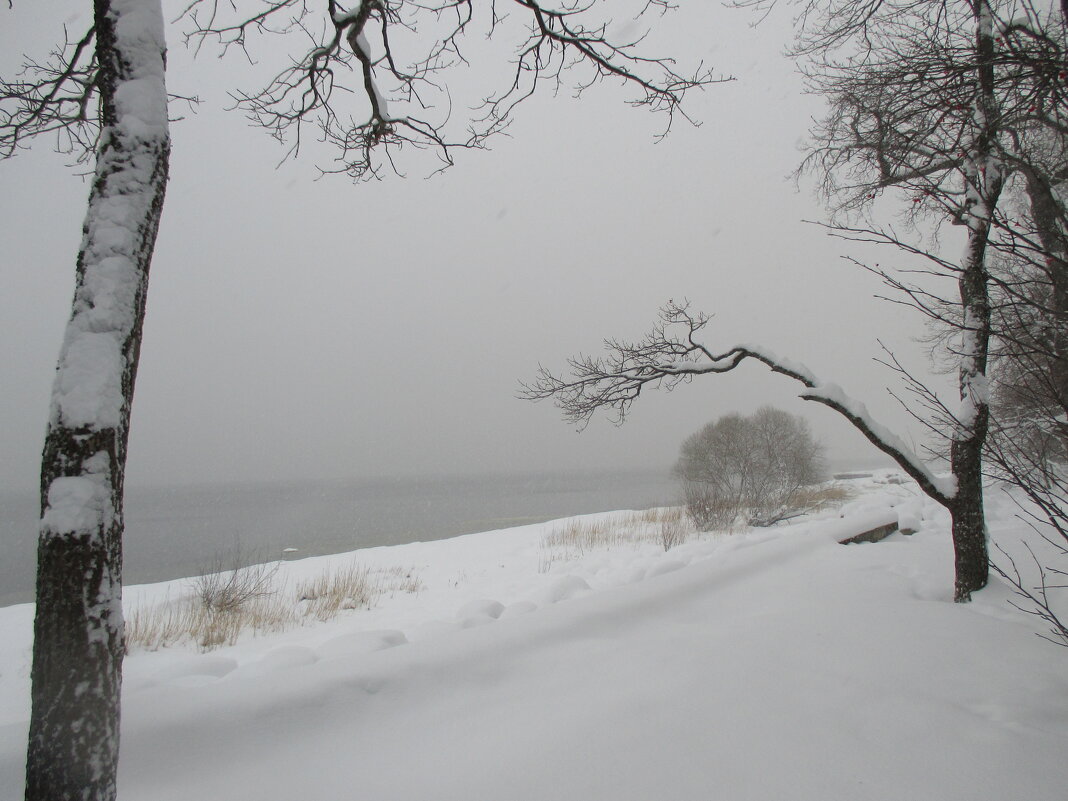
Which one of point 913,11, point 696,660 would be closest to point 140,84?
point 696,660

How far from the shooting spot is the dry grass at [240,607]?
5438 millimetres

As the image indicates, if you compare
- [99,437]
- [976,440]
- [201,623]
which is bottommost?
[201,623]

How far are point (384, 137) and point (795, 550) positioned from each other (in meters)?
6.25

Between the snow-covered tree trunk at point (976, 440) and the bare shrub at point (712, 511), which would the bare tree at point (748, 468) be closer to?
the bare shrub at point (712, 511)

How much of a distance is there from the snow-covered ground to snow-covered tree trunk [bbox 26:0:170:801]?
68 centimetres

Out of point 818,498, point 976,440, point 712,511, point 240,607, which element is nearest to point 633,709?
point 976,440

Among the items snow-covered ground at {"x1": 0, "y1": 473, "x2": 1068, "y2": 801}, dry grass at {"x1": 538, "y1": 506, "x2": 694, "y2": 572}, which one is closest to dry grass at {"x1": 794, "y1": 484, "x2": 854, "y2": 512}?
dry grass at {"x1": 538, "y1": 506, "x2": 694, "y2": 572}

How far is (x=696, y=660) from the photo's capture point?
323cm

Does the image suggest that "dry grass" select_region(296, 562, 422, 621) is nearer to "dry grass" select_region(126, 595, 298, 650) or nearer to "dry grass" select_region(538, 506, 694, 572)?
"dry grass" select_region(126, 595, 298, 650)

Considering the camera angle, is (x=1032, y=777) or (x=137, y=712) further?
(x=137, y=712)

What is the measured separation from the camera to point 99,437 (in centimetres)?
179

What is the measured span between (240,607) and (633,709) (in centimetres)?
637

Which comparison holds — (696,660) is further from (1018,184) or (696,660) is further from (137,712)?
(1018,184)

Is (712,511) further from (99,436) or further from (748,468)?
(99,436)
